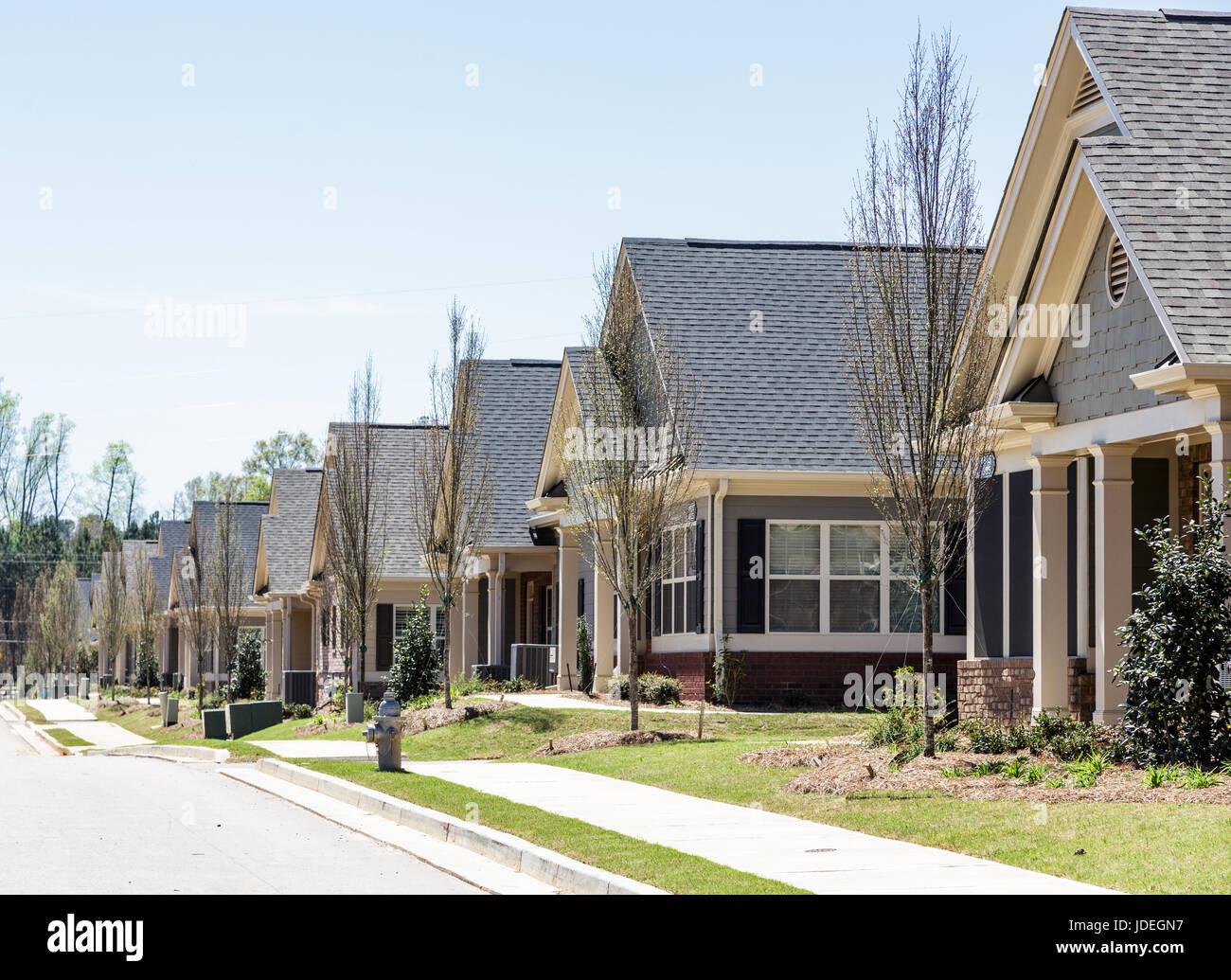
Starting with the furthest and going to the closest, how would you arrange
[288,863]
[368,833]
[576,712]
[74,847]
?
[576,712], [368,833], [74,847], [288,863]

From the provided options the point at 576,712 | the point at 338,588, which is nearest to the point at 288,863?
the point at 576,712

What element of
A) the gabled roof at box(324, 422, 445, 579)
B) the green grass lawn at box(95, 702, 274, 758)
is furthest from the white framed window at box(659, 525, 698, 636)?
the gabled roof at box(324, 422, 445, 579)

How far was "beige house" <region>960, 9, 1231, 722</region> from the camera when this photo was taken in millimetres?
15031

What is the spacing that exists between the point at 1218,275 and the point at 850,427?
504 inches

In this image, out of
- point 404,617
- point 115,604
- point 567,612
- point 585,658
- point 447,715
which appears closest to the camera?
point 447,715

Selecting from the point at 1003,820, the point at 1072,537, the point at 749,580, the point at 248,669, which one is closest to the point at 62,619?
the point at 248,669

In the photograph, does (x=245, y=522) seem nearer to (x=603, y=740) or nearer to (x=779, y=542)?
(x=779, y=542)

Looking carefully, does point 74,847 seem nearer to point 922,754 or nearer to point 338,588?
point 922,754

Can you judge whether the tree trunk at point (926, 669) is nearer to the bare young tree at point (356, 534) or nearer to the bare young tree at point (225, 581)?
the bare young tree at point (356, 534)

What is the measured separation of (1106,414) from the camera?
55.4ft

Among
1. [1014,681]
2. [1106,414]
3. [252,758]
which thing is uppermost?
[1106,414]

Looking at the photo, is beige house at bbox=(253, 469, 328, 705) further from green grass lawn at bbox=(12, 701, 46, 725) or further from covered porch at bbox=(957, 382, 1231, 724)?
covered porch at bbox=(957, 382, 1231, 724)

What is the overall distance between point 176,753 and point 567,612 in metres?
8.75

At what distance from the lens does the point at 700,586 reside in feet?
88.8
